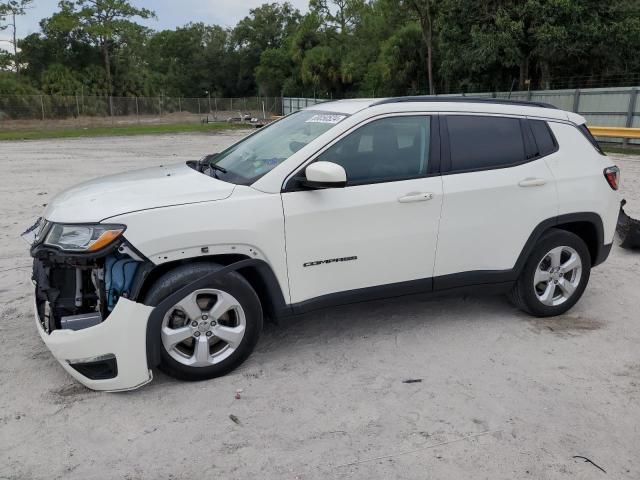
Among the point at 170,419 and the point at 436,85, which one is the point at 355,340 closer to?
the point at 170,419

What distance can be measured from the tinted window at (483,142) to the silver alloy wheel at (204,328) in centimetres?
196

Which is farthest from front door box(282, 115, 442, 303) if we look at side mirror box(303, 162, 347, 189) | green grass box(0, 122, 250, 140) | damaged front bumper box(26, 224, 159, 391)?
green grass box(0, 122, 250, 140)

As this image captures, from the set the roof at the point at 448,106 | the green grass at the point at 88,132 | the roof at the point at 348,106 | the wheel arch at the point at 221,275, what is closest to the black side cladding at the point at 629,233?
the roof at the point at 448,106

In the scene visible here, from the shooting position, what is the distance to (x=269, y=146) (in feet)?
14.1

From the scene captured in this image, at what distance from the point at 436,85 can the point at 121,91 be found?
38057 mm

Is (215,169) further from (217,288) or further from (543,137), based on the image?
(543,137)

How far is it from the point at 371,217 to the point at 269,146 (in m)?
1.05

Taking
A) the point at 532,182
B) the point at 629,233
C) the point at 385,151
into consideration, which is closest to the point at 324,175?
the point at 385,151

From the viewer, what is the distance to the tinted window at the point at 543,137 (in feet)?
14.9

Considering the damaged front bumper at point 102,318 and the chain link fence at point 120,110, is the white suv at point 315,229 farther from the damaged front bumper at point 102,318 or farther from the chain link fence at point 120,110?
the chain link fence at point 120,110

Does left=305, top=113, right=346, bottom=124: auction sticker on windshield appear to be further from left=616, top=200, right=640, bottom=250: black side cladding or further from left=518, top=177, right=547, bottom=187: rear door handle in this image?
left=616, top=200, right=640, bottom=250: black side cladding

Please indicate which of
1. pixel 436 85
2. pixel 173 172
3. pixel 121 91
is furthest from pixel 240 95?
pixel 173 172

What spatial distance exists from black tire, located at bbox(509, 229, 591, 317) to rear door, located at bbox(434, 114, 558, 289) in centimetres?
19

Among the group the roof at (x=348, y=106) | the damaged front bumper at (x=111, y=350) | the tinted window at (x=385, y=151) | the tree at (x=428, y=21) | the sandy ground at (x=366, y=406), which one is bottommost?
the sandy ground at (x=366, y=406)
